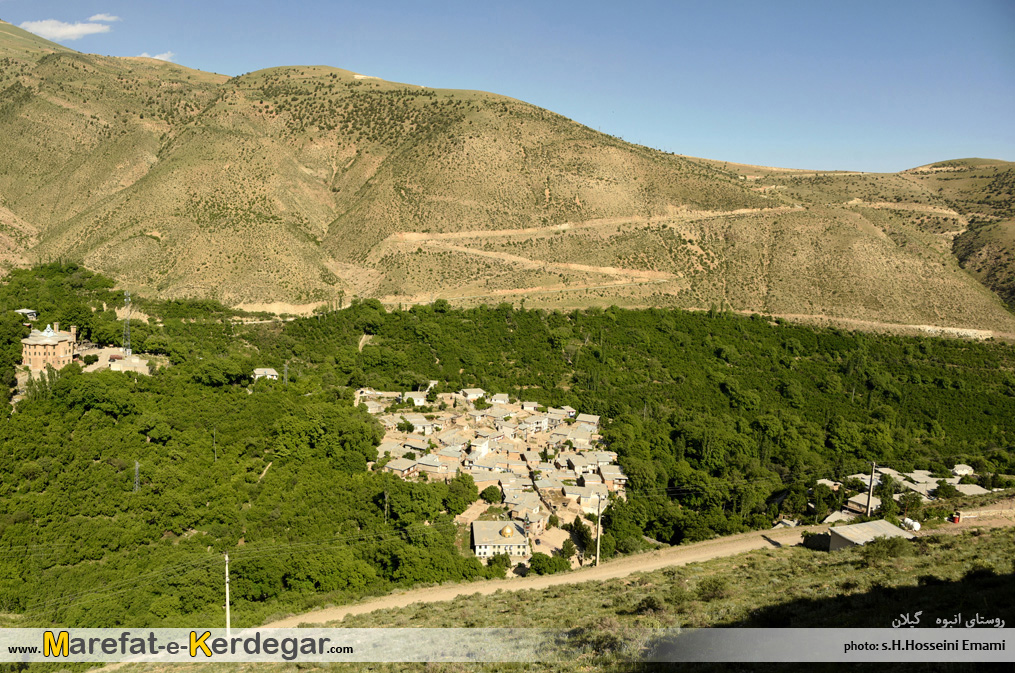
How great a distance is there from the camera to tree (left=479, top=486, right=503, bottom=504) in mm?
32906

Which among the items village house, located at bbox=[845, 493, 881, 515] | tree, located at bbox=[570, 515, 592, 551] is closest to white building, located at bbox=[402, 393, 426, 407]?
tree, located at bbox=[570, 515, 592, 551]

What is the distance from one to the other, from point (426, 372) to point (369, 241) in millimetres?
23010

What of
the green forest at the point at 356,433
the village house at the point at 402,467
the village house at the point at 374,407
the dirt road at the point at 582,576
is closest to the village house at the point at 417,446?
the village house at the point at 402,467

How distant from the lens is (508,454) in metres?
39.0

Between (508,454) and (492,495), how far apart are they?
6.13 meters

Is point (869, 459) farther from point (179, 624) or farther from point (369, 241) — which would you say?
point (369, 241)

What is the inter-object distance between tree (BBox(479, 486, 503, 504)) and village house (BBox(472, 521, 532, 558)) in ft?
10.3

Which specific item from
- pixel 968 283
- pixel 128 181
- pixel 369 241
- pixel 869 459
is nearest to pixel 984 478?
pixel 869 459

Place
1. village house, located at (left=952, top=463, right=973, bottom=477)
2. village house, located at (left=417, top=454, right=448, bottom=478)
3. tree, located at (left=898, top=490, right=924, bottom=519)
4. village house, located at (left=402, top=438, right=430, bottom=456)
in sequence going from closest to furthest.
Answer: tree, located at (left=898, top=490, right=924, bottom=519)
village house, located at (left=417, top=454, right=448, bottom=478)
village house, located at (left=402, top=438, right=430, bottom=456)
village house, located at (left=952, top=463, right=973, bottom=477)

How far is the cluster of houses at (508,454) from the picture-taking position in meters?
31.6

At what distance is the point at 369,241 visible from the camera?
65.9 metres

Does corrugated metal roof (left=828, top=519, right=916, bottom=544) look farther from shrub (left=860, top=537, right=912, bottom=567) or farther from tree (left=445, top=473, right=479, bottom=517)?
tree (left=445, top=473, right=479, bottom=517)

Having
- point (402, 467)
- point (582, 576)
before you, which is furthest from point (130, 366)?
point (582, 576)

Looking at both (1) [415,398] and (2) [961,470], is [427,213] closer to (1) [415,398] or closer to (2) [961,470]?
(1) [415,398]
